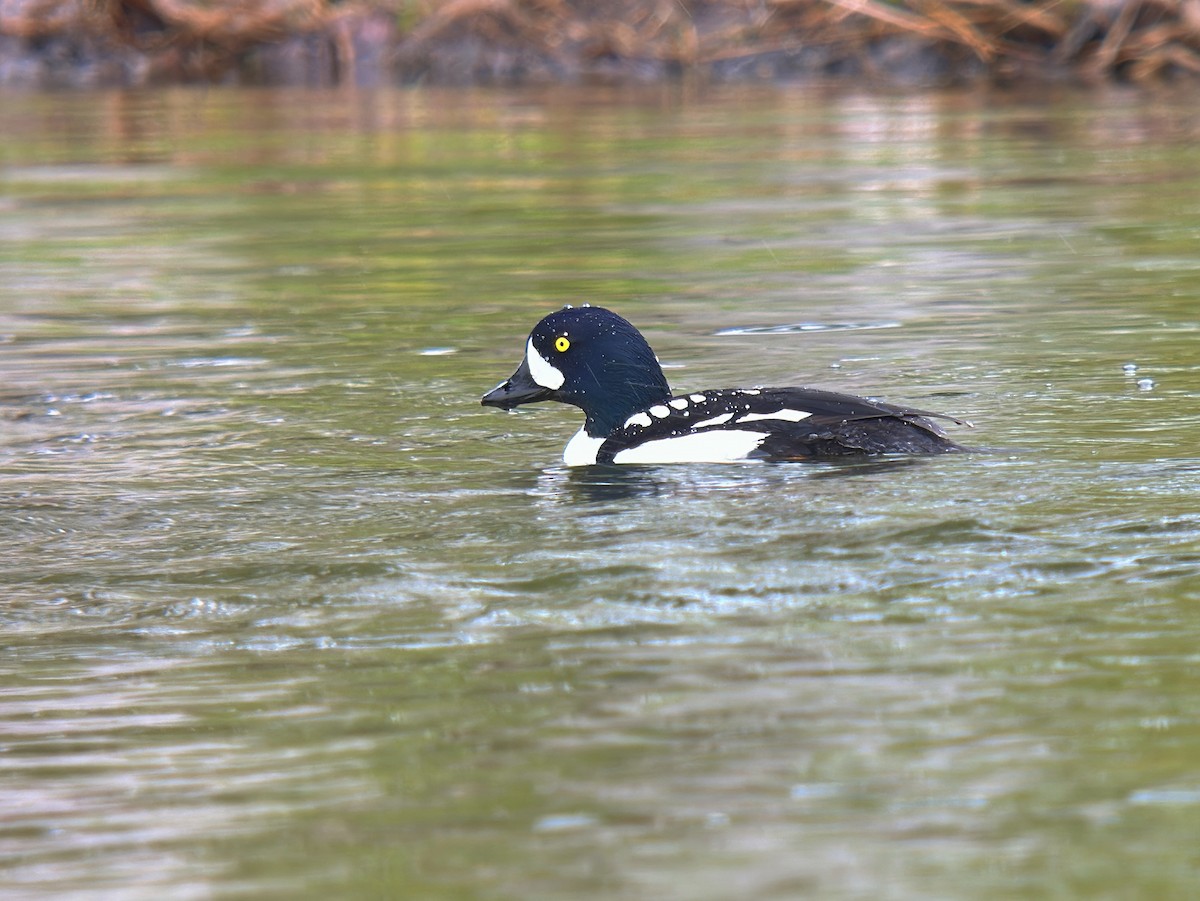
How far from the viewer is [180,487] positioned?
6762 mm

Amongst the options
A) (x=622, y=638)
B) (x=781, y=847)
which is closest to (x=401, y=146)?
(x=622, y=638)

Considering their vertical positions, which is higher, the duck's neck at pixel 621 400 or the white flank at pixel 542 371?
the white flank at pixel 542 371

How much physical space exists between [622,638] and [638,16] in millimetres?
23224

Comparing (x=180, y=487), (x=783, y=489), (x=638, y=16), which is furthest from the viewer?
(x=638, y=16)

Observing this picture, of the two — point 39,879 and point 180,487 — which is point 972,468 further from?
point 39,879

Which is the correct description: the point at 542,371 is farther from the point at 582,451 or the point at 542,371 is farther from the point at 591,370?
the point at 582,451

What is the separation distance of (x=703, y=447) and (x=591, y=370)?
0.76 m

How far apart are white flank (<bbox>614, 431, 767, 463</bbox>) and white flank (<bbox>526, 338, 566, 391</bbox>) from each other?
23.0 inches

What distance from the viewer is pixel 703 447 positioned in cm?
673

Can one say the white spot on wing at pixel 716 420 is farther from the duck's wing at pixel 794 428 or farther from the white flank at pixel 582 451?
the white flank at pixel 582 451

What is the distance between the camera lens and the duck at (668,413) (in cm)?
663

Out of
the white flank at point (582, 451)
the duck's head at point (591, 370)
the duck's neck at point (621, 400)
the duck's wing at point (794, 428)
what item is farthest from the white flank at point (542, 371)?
the duck's wing at point (794, 428)

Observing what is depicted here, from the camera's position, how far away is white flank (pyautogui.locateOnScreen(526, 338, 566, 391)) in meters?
7.40

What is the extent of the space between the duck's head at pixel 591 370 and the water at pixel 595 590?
31 cm
